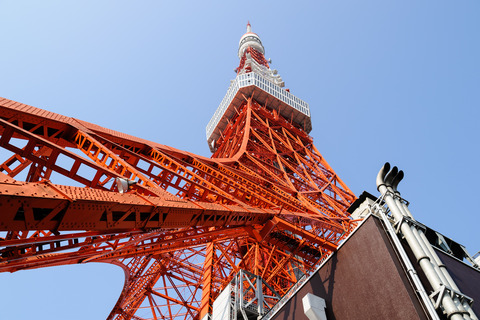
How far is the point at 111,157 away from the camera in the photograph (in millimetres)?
7668

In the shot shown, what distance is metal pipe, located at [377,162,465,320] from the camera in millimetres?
6316

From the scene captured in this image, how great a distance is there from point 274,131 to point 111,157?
946 inches

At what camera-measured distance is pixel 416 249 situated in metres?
7.53

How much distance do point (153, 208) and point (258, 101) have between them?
96.4 ft

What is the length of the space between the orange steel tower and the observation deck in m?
2.92

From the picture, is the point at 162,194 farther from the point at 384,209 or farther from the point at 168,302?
the point at 168,302

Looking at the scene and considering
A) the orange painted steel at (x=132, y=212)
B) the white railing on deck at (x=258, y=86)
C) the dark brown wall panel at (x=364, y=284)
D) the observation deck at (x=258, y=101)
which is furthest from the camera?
the white railing on deck at (x=258, y=86)

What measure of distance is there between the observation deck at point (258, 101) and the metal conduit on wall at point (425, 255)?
25138 millimetres

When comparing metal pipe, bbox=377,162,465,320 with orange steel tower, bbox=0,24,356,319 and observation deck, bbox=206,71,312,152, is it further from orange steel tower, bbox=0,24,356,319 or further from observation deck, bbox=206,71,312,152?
observation deck, bbox=206,71,312,152

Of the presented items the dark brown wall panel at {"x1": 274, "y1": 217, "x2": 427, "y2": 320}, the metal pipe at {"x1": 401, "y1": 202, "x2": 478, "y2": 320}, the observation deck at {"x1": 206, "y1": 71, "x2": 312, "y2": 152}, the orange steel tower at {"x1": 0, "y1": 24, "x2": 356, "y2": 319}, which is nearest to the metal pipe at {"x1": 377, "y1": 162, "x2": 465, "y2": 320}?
the metal pipe at {"x1": 401, "y1": 202, "x2": 478, "y2": 320}

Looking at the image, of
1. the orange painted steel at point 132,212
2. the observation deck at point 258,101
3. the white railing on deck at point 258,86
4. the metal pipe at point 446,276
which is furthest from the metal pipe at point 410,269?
the white railing on deck at point 258,86

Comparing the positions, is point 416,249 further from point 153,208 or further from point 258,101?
point 258,101

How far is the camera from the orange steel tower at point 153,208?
489cm

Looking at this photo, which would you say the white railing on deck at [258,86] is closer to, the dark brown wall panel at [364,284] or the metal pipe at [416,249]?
the metal pipe at [416,249]
